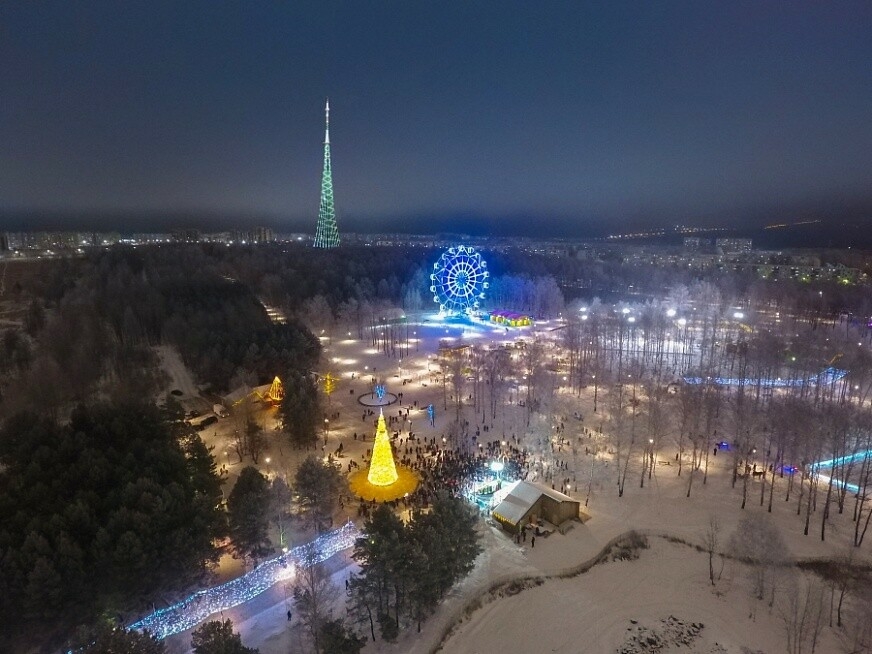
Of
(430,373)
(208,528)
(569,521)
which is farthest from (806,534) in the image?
(430,373)

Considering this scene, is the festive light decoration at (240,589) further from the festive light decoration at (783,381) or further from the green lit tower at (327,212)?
the green lit tower at (327,212)

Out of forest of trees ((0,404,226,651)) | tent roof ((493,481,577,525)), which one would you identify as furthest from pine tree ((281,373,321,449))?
tent roof ((493,481,577,525))

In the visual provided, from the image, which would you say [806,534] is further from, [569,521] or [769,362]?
[769,362]

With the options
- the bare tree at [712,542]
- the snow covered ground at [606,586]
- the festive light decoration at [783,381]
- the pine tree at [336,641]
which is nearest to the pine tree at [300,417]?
the snow covered ground at [606,586]

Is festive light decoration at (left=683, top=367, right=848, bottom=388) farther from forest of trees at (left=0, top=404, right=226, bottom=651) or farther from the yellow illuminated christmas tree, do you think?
forest of trees at (left=0, top=404, right=226, bottom=651)

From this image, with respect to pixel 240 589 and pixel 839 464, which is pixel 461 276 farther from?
pixel 240 589

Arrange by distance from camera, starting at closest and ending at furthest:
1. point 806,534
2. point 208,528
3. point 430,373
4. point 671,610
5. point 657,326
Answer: point 208,528 < point 671,610 < point 806,534 < point 430,373 < point 657,326

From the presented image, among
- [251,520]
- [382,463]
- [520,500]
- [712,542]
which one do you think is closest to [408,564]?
[251,520]
